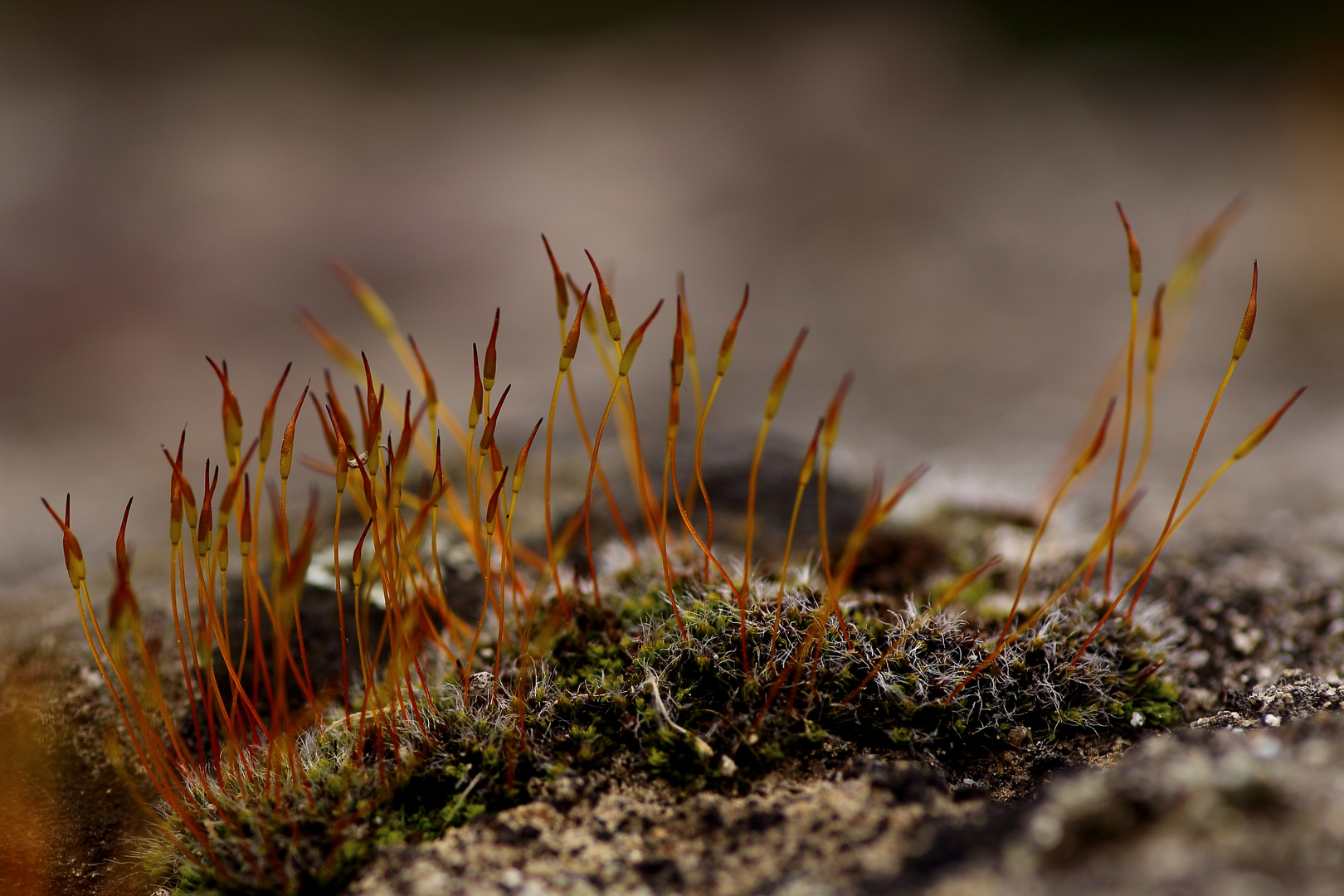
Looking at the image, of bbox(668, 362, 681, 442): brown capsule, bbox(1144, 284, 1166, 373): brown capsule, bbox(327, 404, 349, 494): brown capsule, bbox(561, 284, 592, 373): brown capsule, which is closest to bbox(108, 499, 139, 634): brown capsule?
bbox(327, 404, 349, 494): brown capsule

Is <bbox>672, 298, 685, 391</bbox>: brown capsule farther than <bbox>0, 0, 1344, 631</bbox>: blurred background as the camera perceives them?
No

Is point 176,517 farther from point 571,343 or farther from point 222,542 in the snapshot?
point 571,343

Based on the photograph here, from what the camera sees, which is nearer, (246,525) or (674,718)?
(246,525)

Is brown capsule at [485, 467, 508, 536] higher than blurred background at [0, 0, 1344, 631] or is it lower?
lower

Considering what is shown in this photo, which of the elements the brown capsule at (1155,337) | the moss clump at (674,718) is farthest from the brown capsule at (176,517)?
the brown capsule at (1155,337)

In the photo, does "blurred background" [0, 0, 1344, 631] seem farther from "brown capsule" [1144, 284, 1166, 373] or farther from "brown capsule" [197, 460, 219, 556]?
"brown capsule" [197, 460, 219, 556]

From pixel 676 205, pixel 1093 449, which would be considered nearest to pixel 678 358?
pixel 1093 449

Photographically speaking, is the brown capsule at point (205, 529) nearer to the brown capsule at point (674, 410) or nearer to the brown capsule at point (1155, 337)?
the brown capsule at point (674, 410)

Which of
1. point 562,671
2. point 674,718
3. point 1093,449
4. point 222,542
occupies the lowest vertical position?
point 674,718

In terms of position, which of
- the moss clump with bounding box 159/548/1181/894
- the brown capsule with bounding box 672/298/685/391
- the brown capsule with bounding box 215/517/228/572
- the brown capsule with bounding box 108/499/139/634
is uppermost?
the brown capsule with bounding box 672/298/685/391
